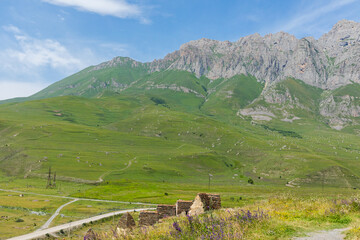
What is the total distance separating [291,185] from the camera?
634 ft

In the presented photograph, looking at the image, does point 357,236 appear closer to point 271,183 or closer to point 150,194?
point 150,194

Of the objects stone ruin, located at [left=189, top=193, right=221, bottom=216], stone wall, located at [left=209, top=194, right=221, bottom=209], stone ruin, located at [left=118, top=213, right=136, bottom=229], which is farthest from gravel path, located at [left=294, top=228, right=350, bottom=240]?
stone ruin, located at [left=118, top=213, right=136, bottom=229]

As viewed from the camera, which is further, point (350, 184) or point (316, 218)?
point (350, 184)

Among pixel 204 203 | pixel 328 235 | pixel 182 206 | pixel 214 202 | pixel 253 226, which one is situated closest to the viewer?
pixel 328 235

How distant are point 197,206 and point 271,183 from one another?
199m

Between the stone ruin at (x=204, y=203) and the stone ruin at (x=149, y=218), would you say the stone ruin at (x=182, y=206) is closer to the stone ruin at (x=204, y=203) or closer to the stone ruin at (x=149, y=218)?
the stone ruin at (x=149, y=218)

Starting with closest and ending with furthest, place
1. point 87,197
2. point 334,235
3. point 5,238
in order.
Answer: point 334,235 < point 5,238 < point 87,197

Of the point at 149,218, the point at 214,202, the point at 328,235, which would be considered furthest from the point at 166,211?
the point at 328,235

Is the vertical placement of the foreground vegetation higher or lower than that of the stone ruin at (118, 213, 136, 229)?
higher

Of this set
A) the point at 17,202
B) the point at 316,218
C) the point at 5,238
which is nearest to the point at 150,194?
the point at 17,202

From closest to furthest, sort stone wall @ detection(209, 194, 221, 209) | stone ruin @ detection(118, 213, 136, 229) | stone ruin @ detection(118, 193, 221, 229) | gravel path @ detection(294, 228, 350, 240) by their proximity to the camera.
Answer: gravel path @ detection(294, 228, 350, 240) → stone ruin @ detection(118, 193, 221, 229) → stone wall @ detection(209, 194, 221, 209) → stone ruin @ detection(118, 213, 136, 229)

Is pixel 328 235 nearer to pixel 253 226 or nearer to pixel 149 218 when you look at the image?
pixel 253 226

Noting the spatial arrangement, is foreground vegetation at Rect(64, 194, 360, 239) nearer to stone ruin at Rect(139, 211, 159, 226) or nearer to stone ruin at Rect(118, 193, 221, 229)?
stone ruin at Rect(118, 193, 221, 229)

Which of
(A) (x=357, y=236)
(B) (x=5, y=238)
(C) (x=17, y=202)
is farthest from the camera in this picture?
(C) (x=17, y=202)
